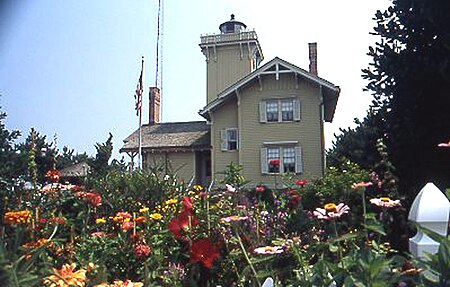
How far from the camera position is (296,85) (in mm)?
19312

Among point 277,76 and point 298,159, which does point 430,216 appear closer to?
point 298,159

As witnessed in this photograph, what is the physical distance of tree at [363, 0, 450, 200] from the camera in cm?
526

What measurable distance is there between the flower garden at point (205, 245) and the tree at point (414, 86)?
0.81 metres

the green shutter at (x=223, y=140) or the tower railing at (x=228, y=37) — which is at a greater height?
the tower railing at (x=228, y=37)

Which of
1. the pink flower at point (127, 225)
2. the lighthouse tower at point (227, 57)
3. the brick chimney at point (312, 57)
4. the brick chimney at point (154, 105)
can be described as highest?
the lighthouse tower at point (227, 57)

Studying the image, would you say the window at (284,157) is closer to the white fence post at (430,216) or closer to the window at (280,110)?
the window at (280,110)

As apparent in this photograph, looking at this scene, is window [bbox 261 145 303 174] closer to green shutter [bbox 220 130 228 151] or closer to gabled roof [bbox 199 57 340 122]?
green shutter [bbox 220 130 228 151]

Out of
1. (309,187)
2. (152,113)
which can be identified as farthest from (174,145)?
(309,187)

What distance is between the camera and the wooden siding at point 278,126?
1902 cm

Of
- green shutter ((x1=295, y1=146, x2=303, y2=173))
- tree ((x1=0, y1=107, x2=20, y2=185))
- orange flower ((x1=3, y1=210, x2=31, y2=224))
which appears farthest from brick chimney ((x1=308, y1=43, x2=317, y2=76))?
orange flower ((x1=3, y1=210, x2=31, y2=224))

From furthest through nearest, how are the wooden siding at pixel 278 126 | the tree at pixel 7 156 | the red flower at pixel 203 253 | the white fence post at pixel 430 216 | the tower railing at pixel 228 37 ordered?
the tower railing at pixel 228 37
the wooden siding at pixel 278 126
the tree at pixel 7 156
the red flower at pixel 203 253
the white fence post at pixel 430 216

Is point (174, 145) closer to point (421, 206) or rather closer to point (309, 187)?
point (309, 187)

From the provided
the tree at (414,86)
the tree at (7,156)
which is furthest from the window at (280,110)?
the tree at (414,86)

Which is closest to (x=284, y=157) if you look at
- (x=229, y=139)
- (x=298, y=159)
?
(x=298, y=159)
